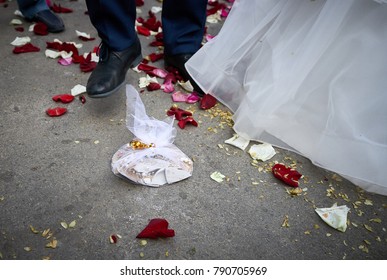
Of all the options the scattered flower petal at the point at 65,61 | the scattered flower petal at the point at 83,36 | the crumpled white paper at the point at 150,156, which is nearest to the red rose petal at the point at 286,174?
the crumpled white paper at the point at 150,156

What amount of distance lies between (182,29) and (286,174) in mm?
982

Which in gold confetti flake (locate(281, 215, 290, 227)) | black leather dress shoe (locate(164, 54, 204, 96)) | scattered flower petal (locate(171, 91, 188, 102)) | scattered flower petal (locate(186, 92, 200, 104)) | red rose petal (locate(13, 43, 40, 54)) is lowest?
red rose petal (locate(13, 43, 40, 54))

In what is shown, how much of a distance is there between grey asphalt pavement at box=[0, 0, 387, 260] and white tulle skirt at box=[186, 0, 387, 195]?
0.40ft

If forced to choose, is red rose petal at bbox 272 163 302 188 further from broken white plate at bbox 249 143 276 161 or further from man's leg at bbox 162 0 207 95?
man's leg at bbox 162 0 207 95

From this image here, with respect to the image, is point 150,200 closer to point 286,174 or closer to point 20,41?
point 286,174

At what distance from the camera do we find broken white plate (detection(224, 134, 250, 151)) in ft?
4.44

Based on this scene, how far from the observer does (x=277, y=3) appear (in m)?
1.31

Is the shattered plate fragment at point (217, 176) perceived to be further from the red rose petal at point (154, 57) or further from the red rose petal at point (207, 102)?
the red rose petal at point (154, 57)

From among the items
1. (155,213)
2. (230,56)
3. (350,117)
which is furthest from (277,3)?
(155,213)

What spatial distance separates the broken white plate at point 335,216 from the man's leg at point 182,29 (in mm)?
837

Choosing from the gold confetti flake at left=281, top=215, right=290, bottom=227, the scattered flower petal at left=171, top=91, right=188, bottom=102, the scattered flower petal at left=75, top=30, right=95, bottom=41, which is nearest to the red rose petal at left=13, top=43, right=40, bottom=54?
the scattered flower petal at left=75, top=30, right=95, bottom=41

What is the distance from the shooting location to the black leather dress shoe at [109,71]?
1366mm

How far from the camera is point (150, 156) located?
3.90 feet

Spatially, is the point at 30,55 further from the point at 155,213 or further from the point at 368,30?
the point at 368,30
